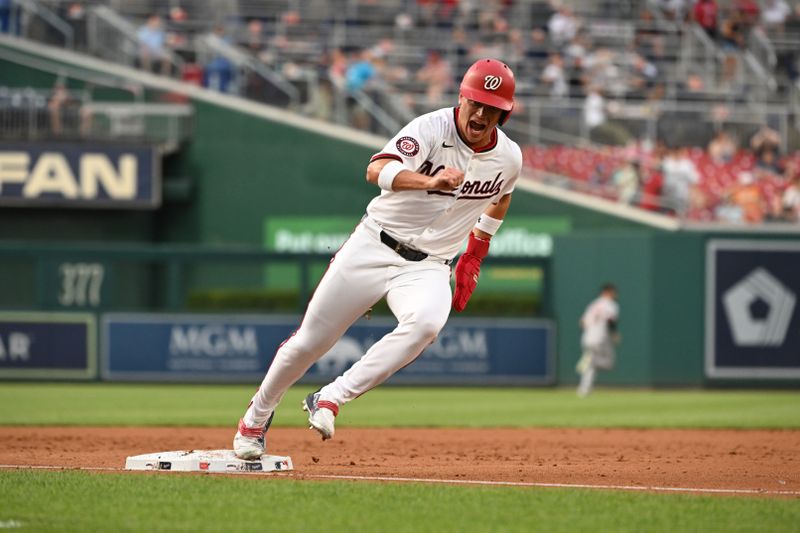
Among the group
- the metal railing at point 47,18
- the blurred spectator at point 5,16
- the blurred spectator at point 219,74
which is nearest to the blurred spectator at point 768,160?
the blurred spectator at point 219,74

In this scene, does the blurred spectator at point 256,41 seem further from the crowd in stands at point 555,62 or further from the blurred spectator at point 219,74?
the blurred spectator at point 219,74

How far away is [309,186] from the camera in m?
22.1

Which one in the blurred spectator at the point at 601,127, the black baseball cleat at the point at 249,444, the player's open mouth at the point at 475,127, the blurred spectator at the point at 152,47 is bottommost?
the black baseball cleat at the point at 249,444

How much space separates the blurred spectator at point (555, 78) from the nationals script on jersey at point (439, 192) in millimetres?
15028

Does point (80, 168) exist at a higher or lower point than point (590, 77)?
lower

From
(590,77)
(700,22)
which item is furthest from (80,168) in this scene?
(700,22)

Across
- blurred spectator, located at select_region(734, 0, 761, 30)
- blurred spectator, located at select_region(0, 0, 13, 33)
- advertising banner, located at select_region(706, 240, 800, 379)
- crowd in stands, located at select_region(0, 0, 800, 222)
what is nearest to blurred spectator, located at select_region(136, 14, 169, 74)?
crowd in stands, located at select_region(0, 0, 800, 222)

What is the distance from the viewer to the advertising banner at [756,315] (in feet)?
60.6

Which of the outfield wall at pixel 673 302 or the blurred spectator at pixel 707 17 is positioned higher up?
the blurred spectator at pixel 707 17

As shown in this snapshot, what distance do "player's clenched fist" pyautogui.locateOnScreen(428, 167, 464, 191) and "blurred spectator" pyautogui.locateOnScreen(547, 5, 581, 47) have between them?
17.4 metres

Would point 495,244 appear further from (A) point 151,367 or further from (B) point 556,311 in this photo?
(A) point 151,367

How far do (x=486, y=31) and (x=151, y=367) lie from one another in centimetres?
863

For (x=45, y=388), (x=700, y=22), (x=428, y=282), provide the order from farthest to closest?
1. (x=700, y=22)
2. (x=45, y=388)
3. (x=428, y=282)

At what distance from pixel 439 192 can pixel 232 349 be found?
12080 mm
